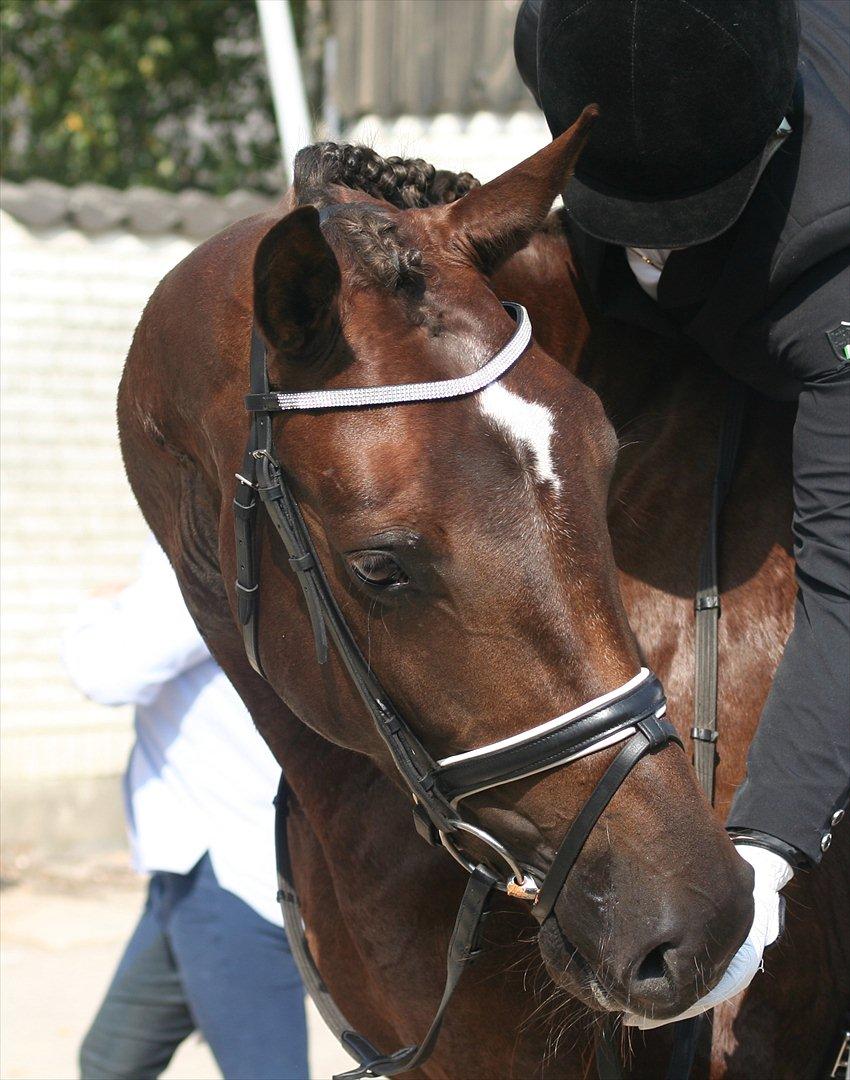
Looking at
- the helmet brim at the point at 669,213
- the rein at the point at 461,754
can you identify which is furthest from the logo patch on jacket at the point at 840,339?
the rein at the point at 461,754

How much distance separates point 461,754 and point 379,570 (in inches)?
10.4

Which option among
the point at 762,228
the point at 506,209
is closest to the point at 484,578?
the point at 506,209

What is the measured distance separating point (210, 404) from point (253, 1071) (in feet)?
5.21

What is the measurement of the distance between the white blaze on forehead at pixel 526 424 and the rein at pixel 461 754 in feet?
0.09

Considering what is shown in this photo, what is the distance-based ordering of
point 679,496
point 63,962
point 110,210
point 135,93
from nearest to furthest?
1. point 679,496
2. point 63,962
3. point 110,210
4. point 135,93

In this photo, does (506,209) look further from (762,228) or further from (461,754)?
(461,754)

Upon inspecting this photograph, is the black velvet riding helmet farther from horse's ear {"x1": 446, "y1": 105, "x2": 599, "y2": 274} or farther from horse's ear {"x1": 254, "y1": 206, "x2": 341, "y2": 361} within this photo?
horse's ear {"x1": 254, "y1": 206, "x2": 341, "y2": 361}

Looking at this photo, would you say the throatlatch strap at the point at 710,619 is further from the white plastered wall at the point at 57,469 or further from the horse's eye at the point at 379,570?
the white plastered wall at the point at 57,469

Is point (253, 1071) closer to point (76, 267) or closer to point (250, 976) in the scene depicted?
point (250, 976)

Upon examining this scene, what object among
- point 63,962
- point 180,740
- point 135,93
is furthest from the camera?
point 135,93

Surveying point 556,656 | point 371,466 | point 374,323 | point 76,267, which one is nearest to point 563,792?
point 556,656

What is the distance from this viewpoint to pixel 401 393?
5.59 ft

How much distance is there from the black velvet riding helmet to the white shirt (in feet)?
4.63

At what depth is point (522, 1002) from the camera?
6.64 feet
